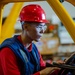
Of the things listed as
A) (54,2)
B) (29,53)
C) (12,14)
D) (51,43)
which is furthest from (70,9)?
(54,2)

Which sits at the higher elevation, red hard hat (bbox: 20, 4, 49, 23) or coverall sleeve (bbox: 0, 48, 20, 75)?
red hard hat (bbox: 20, 4, 49, 23)

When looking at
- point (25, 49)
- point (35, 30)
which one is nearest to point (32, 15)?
point (35, 30)

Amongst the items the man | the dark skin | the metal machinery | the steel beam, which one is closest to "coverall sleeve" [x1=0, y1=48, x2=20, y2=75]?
the man

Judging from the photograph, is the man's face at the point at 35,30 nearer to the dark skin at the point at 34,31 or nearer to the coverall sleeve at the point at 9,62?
the dark skin at the point at 34,31

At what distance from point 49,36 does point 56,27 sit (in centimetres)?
26

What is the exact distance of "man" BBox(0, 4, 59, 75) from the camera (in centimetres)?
152

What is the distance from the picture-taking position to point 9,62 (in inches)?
59.6

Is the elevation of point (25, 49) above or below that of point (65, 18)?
below

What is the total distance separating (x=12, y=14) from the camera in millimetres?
2035

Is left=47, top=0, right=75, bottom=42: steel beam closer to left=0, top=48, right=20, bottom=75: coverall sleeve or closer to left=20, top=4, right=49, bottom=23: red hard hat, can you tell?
left=20, top=4, right=49, bottom=23: red hard hat

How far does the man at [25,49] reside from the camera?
152 centimetres

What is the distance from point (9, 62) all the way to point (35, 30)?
276mm

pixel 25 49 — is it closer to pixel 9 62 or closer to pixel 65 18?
pixel 9 62

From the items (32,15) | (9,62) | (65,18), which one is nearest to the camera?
(65,18)
